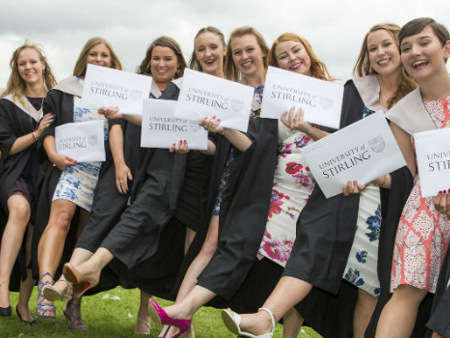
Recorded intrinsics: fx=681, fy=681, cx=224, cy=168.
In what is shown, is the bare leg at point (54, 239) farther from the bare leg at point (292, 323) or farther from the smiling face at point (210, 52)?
the bare leg at point (292, 323)

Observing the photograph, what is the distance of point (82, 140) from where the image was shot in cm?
569

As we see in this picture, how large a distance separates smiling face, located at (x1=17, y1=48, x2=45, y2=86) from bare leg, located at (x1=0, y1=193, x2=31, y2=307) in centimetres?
121

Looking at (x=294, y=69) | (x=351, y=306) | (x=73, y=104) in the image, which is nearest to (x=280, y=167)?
(x=294, y=69)

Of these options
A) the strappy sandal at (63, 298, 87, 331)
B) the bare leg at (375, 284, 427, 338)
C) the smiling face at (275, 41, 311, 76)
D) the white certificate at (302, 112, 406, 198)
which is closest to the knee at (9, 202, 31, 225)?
the strappy sandal at (63, 298, 87, 331)

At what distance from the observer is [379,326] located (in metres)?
3.87

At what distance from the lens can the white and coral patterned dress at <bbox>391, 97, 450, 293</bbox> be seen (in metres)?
3.80

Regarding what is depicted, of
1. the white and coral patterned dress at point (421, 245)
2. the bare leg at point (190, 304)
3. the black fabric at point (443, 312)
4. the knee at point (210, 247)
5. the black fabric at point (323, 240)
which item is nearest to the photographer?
the black fabric at point (443, 312)

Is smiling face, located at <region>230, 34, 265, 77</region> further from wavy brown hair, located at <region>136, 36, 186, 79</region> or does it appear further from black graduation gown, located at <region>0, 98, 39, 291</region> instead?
black graduation gown, located at <region>0, 98, 39, 291</region>

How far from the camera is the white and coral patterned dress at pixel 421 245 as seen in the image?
3.80 metres

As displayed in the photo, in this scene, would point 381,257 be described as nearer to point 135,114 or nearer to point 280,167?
point 280,167

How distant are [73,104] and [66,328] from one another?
200cm

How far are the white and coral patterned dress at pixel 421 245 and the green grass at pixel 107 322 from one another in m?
2.96

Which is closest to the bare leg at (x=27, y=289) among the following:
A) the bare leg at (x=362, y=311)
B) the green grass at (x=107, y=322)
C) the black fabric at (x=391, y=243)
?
the green grass at (x=107, y=322)

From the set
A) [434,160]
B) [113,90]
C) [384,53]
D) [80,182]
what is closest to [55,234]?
[80,182]
